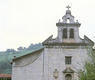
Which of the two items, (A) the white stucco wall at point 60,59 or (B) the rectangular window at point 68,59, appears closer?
(A) the white stucco wall at point 60,59

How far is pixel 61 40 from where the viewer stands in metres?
33.6

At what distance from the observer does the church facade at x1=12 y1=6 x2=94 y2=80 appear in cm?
3278

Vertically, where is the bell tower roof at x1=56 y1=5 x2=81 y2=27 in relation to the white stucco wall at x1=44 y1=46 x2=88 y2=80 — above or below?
above

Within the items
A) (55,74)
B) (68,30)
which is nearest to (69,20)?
(68,30)

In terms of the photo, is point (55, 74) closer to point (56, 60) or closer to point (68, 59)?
point (56, 60)

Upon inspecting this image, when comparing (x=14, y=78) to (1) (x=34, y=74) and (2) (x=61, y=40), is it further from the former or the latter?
(2) (x=61, y=40)

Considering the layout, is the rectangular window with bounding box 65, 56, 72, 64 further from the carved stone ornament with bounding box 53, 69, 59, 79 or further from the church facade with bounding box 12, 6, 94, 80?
the carved stone ornament with bounding box 53, 69, 59, 79

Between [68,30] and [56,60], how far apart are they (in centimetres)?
390

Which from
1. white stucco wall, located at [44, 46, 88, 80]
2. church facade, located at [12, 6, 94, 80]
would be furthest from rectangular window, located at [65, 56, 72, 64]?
white stucco wall, located at [44, 46, 88, 80]

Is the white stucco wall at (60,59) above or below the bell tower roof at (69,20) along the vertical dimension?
below

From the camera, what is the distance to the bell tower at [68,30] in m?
33.8

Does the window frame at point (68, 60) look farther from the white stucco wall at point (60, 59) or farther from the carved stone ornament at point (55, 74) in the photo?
the carved stone ornament at point (55, 74)

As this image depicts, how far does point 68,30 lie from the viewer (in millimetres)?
33906

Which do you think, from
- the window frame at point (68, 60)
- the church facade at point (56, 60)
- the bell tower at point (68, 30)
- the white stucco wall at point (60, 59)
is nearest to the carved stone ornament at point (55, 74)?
the church facade at point (56, 60)
